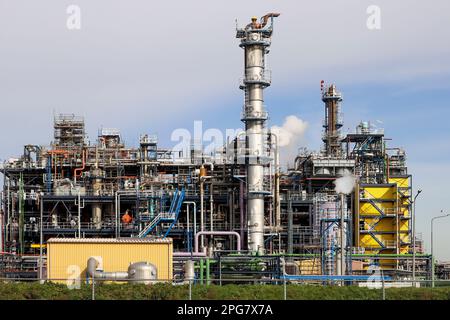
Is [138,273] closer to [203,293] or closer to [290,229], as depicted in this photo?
[203,293]

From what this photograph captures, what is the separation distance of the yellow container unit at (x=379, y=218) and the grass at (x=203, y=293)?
132ft

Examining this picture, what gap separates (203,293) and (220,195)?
4107cm

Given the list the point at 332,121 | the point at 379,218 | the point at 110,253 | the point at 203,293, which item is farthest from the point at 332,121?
the point at 203,293

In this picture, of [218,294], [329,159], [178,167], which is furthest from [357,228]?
[218,294]

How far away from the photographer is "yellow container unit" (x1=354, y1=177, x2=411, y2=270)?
270 feet

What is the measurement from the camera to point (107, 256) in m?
55.0

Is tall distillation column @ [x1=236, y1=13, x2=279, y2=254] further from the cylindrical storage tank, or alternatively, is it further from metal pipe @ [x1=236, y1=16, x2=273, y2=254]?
the cylindrical storage tank

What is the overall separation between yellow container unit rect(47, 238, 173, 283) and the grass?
12.7 meters

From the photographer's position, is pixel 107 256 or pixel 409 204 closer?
pixel 107 256

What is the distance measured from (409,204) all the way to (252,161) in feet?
66.2

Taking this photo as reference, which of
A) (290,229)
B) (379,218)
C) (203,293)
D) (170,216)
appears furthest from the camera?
(379,218)

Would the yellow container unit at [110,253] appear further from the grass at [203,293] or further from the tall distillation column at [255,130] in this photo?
the tall distillation column at [255,130]

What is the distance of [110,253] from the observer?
55156 mm
